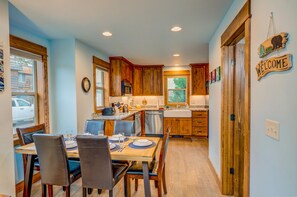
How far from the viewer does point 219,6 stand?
2090 mm

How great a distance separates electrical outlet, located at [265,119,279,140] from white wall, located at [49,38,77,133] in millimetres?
2938

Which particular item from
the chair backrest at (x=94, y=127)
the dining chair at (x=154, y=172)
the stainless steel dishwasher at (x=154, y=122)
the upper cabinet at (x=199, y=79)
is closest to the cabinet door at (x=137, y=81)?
the stainless steel dishwasher at (x=154, y=122)

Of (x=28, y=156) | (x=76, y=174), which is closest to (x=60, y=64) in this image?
(x=28, y=156)

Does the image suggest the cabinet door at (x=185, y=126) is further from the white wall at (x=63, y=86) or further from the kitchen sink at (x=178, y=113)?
the white wall at (x=63, y=86)

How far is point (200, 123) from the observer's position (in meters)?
5.46

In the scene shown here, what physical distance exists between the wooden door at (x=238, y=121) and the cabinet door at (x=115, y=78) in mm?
3157

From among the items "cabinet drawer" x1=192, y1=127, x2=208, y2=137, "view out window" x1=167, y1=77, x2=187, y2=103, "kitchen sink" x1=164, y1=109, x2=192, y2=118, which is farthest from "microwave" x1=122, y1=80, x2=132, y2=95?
"cabinet drawer" x1=192, y1=127, x2=208, y2=137

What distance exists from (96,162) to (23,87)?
6.55 ft

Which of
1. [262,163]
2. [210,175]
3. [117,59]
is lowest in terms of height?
[210,175]

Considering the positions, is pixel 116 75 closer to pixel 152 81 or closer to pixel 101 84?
pixel 101 84

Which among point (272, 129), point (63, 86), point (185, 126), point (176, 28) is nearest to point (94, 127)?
point (63, 86)

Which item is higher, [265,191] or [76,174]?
[265,191]

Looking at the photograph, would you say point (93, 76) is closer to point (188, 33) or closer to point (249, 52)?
point (188, 33)

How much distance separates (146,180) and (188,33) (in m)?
2.36
